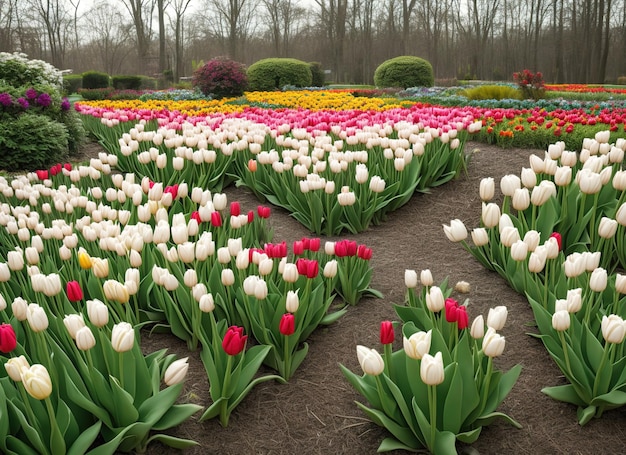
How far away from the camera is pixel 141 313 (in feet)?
9.62

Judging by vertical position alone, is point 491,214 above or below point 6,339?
above

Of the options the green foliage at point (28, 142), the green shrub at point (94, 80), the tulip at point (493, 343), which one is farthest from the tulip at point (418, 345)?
the green shrub at point (94, 80)

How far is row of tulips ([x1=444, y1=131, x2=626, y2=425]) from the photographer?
6.82 feet

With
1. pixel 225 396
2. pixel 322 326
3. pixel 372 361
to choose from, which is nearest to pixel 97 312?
pixel 225 396

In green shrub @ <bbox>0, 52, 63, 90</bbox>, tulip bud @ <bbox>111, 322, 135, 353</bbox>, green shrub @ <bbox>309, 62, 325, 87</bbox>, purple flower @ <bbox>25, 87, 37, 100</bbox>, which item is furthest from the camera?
green shrub @ <bbox>309, 62, 325, 87</bbox>

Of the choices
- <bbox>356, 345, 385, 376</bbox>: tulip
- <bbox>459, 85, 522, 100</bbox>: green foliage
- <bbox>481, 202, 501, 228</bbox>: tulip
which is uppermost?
<bbox>459, 85, 522, 100</bbox>: green foliage

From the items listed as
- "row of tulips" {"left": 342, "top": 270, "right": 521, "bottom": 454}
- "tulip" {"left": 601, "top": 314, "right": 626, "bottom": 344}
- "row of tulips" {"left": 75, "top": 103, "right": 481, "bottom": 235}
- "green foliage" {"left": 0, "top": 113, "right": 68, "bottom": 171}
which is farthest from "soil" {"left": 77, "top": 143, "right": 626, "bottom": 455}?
"green foliage" {"left": 0, "top": 113, "right": 68, "bottom": 171}

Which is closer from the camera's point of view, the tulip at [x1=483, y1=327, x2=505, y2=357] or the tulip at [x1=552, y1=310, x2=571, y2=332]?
the tulip at [x1=483, y1=327, x2=505, y2=357]

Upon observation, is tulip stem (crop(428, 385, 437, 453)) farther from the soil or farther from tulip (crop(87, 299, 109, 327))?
tulip (crop(87, 299, 109, 327))

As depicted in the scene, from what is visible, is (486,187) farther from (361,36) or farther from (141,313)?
(361,36)

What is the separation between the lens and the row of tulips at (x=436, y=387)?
1.79 meters

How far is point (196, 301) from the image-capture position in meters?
2.42

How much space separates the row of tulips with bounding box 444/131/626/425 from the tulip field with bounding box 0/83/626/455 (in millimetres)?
11

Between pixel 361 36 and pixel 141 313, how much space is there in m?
39.7
